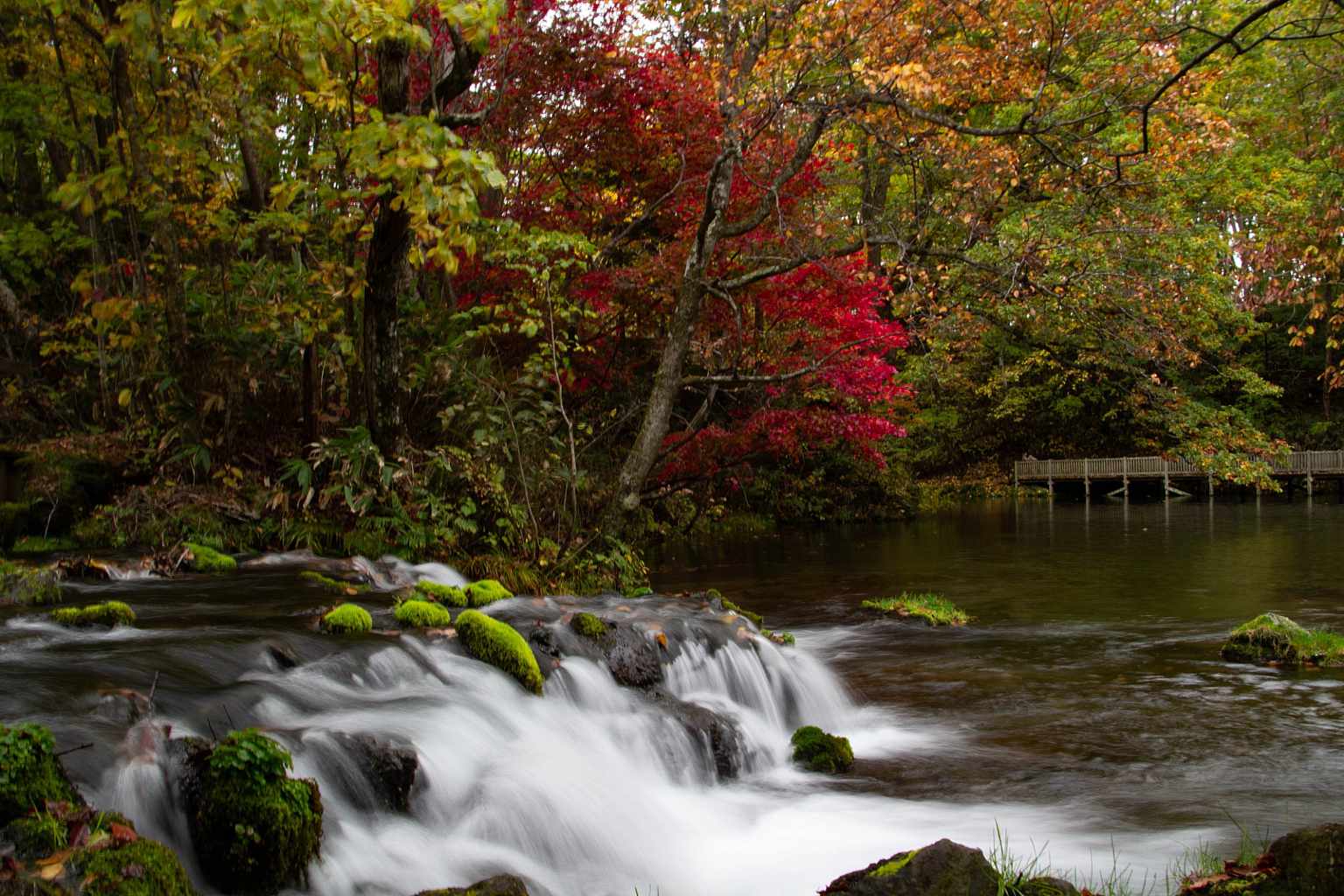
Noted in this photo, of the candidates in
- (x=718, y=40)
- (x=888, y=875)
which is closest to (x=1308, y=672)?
(x=888, y=875)

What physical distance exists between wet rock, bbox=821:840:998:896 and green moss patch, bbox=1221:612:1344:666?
265 inches

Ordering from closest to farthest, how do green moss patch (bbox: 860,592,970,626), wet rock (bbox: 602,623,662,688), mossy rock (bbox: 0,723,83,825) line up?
mossy rock (bbox: 0,723,83,825), wet rock (bbox: 602,623,662,688), green moss patch (bbox: 860,592,970,626)

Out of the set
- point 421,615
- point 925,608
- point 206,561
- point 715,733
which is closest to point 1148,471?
point 925,608

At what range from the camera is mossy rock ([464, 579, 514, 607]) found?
8.02 m

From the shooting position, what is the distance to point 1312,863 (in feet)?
10.3

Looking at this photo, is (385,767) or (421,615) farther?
(421,615)

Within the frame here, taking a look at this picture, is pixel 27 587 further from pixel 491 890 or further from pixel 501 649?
pixel 491 890

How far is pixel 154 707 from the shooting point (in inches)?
177

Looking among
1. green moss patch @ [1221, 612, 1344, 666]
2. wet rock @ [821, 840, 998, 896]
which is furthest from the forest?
wet rock @ [821, 840, 998, 896]

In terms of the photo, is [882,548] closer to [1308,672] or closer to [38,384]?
[1308,672]

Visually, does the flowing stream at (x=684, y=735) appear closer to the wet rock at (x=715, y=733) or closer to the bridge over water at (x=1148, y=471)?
the wet rock at (x=715, y=733)

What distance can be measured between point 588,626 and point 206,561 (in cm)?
370

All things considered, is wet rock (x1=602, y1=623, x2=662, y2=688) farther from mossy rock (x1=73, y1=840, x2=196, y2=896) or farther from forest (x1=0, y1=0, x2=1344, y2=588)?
mossy rock (x1=73, y1=840, x2=196, y2=896)

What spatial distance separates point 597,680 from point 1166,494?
33673 millimetres
